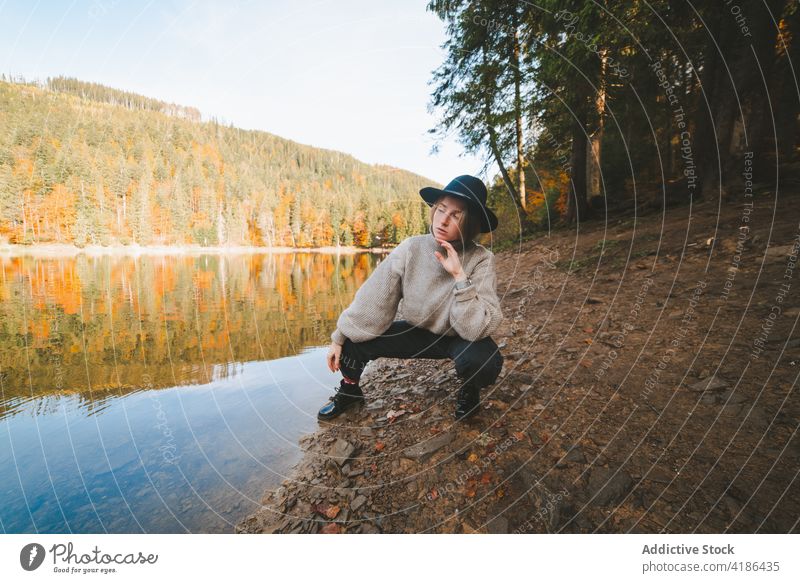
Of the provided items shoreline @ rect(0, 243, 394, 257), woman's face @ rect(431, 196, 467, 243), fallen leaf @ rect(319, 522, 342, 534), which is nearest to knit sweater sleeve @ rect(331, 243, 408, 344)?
woman's face @ rect(431, 196, 467, 243)

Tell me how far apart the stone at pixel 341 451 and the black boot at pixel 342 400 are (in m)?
0.65

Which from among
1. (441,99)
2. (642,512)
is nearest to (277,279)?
(441,99)

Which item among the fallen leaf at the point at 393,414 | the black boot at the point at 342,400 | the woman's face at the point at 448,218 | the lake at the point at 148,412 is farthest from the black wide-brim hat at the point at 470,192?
the lake at the point at 148,412

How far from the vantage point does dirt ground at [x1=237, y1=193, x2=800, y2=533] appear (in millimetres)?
1885

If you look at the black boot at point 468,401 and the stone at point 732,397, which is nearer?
the stone at point 732,397

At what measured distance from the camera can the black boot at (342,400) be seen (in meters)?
3.98

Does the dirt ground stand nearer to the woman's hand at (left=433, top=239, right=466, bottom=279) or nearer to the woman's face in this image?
the woman's hand at (left=433, top=239, right=466, bottom=279)

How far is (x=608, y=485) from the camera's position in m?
2.02

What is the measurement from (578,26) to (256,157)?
487 inches

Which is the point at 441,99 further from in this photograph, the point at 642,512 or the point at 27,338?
the point at 27,338

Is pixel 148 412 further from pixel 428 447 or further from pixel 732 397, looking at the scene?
pixel 732 397

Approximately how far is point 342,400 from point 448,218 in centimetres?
264

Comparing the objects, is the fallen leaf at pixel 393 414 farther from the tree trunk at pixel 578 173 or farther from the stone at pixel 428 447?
the tree trunk at pixel 578 173

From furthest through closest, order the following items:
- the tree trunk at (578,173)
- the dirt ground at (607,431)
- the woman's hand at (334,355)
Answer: the tree trunk at (578,173), the woman's hand at (334,355), the dirt ground at (607,431)
